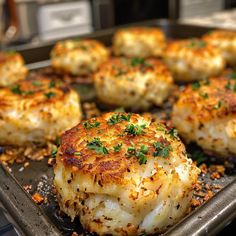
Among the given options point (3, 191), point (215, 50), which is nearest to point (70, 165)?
point (3, 191)

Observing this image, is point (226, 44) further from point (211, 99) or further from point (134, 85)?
point (211, 99)

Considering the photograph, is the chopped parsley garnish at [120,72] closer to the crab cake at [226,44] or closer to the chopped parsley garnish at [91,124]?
the chopped parsley garnish at [91,124]

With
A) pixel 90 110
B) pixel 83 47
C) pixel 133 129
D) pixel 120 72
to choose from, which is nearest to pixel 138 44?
pixel 83 47

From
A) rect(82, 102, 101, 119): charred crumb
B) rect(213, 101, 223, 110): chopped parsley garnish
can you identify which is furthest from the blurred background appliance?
rect(213, 101, 223, 110): chopped parsley garnish

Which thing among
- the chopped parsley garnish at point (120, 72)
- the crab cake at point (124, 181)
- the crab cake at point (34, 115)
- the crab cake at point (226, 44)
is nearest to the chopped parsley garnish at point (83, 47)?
the chopped parsley garnish at point (120, 72)

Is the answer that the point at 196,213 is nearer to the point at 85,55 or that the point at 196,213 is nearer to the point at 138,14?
the point at 85,55

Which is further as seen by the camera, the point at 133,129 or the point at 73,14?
the point at 73,14

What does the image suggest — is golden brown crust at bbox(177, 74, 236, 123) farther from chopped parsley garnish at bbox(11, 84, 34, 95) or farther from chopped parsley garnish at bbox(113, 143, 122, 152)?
chopped parsley garnish at bbox(11, 84, 34, 95)
